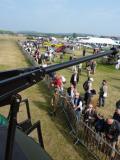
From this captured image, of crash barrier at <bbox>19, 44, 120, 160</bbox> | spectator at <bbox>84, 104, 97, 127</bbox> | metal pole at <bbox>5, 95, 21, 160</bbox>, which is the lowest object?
crash barrier at <bbox>19, 44, 120, 160</bbox>

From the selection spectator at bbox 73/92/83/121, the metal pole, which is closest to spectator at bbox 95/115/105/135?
spectator at bbox 73/92/83/121

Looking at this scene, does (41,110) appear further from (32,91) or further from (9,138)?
(9,138)

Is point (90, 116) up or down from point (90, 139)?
up

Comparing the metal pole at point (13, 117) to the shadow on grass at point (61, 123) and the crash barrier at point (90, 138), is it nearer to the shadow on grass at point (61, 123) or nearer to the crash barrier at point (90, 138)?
the crash barrier at point (90, 138)

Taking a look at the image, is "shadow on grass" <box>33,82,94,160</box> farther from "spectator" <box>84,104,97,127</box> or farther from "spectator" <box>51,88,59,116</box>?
"spectator" <box>84,104,97,127</box>

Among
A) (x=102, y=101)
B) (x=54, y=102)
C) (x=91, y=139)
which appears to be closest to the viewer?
(x=91, y=139)

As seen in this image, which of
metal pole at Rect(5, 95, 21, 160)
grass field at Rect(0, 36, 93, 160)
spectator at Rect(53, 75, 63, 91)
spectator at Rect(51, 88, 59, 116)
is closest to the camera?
metal pole at Rect(5, 95, 21, 160)

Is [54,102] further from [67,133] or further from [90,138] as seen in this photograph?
[90,138]

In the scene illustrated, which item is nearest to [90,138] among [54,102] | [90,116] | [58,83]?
[90,116]

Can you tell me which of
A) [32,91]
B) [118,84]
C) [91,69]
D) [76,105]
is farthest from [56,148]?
[91,69]

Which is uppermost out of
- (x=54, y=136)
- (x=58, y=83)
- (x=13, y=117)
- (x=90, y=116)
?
(x=13, y=117)

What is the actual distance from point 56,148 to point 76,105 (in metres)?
3.56

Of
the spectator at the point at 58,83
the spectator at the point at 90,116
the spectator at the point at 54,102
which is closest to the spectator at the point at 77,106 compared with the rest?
the spectator at the point at 90,116

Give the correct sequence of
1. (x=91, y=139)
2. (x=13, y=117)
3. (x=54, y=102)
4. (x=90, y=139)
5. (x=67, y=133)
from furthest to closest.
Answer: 1. (x=54, y=102)
2. (x=67, y=133)
3. (x=90, y=139)
4. (x=91, y=139)
5. (x=13, y=117)
